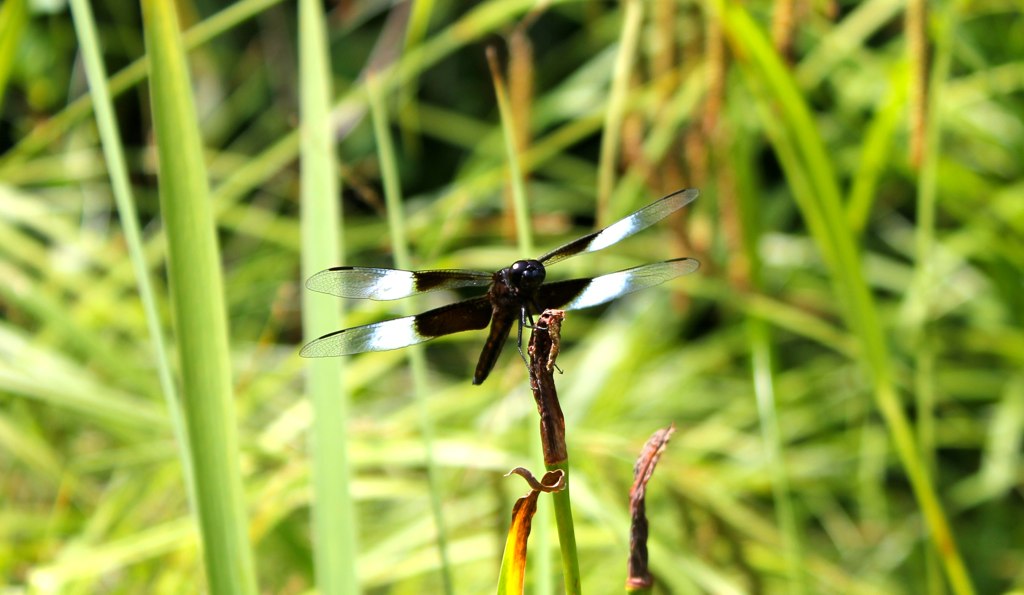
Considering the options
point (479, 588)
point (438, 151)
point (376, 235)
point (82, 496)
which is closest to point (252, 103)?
point (438, 151)

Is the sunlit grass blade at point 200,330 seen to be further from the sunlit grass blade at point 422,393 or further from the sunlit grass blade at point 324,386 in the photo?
the sunlit grass blade at point 422,393

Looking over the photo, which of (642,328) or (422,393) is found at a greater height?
(642,328)

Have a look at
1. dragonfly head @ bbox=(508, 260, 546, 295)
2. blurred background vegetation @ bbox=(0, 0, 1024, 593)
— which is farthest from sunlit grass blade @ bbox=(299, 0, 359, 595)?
dragonfly head @ bbox=(508, 260, 546, 295)

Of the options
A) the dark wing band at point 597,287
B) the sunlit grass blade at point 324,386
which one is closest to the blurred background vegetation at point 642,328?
the sunlit grass blade at point 324,386

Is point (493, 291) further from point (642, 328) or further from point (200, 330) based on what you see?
point (642, 328)

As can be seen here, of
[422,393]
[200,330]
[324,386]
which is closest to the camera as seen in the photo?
[200,330]

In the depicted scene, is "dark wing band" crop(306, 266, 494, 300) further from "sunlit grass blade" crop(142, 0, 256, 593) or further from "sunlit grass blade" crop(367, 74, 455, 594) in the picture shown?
"sunlit grass blade" crop(142, 0, 256, 593)

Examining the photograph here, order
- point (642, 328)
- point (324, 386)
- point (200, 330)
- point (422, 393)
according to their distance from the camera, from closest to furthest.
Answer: point (200, 330) → point (324, 386) → point (422, 393) → point (642, 328)

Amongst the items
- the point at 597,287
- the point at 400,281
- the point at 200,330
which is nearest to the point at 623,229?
the point at 597,287
